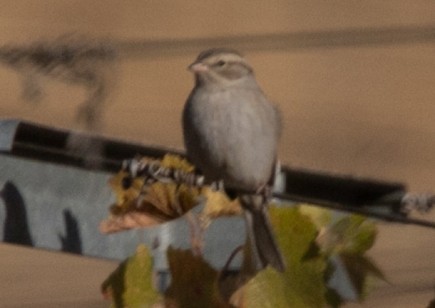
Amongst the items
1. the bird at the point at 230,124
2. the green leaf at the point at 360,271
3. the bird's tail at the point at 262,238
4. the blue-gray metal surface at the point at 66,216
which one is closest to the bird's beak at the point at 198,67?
the bird at the point at 230,124

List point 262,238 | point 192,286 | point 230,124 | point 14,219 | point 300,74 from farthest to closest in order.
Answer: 1. point 300,74
2. point 230,124
3. point 262,238
4. point 14,219
5. point 192,286

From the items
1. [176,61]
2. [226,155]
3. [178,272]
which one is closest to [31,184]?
[178,272]

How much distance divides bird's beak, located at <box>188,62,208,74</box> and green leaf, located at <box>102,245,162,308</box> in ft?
3.57

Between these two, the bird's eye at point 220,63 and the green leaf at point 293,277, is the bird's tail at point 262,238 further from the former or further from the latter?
the bird's eye at point 220,63

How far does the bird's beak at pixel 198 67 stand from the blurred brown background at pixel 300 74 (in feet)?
0.84

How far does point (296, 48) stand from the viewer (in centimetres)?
264

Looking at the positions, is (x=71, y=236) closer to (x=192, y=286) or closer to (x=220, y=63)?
(x=192, y=286)

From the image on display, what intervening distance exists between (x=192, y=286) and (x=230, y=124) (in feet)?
3.53

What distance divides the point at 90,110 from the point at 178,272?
0.33 meters

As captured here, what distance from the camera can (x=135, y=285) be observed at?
3.41 feet

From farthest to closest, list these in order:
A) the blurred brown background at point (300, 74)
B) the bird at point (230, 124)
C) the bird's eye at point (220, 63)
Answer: the blurred brown background at point (300, 74) < the bird's eye at point (220, 63) < the bird at point (230, 124)

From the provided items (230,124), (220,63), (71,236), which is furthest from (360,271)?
(220,63)

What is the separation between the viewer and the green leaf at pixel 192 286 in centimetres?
103

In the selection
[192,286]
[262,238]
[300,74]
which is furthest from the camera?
[300,74]
